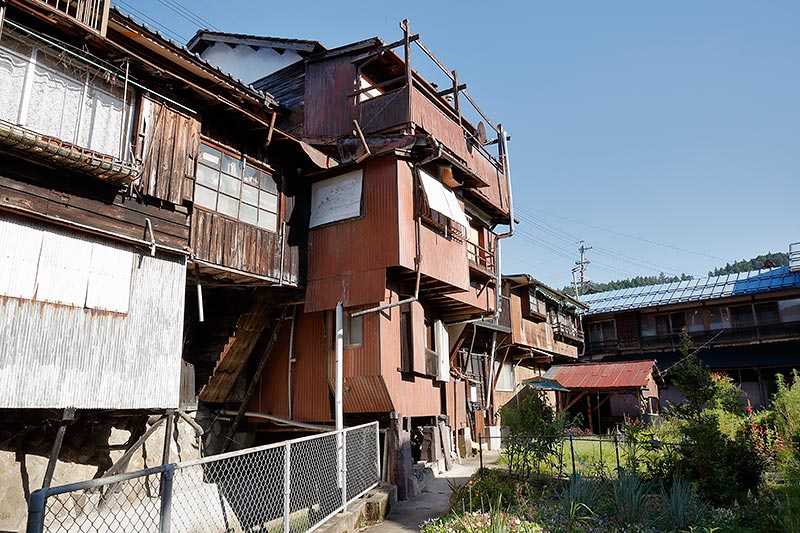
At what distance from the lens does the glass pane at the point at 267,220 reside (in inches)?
494

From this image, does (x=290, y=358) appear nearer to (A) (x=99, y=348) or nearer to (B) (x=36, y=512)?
(A) (x=99, y=348)

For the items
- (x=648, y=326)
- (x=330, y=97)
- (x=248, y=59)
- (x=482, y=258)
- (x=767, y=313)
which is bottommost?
(x=648, y=326)

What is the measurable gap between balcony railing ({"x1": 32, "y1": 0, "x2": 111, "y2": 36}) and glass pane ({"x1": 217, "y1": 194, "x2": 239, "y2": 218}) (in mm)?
3855

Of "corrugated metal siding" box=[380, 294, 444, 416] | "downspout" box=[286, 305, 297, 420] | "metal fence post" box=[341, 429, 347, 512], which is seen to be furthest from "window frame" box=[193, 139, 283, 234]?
"metal fence post" box=[341, 429, 347, 512]

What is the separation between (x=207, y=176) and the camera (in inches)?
454

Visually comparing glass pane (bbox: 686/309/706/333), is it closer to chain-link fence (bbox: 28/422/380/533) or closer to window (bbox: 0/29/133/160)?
chain-link fence (bbox: 28/422/380/533)

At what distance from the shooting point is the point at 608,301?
40.4 meters

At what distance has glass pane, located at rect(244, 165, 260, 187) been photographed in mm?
12438

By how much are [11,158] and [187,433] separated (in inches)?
290

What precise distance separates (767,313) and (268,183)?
33325mm

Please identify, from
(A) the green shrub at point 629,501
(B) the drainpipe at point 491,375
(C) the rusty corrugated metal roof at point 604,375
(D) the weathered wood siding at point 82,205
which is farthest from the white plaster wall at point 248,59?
(C) the rusty corrugated metal roof at point 604,375

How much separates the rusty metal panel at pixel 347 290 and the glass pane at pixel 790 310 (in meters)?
31.1

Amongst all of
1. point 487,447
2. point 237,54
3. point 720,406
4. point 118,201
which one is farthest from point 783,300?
point 118,201

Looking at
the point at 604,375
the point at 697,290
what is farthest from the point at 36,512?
the point at 697,290
